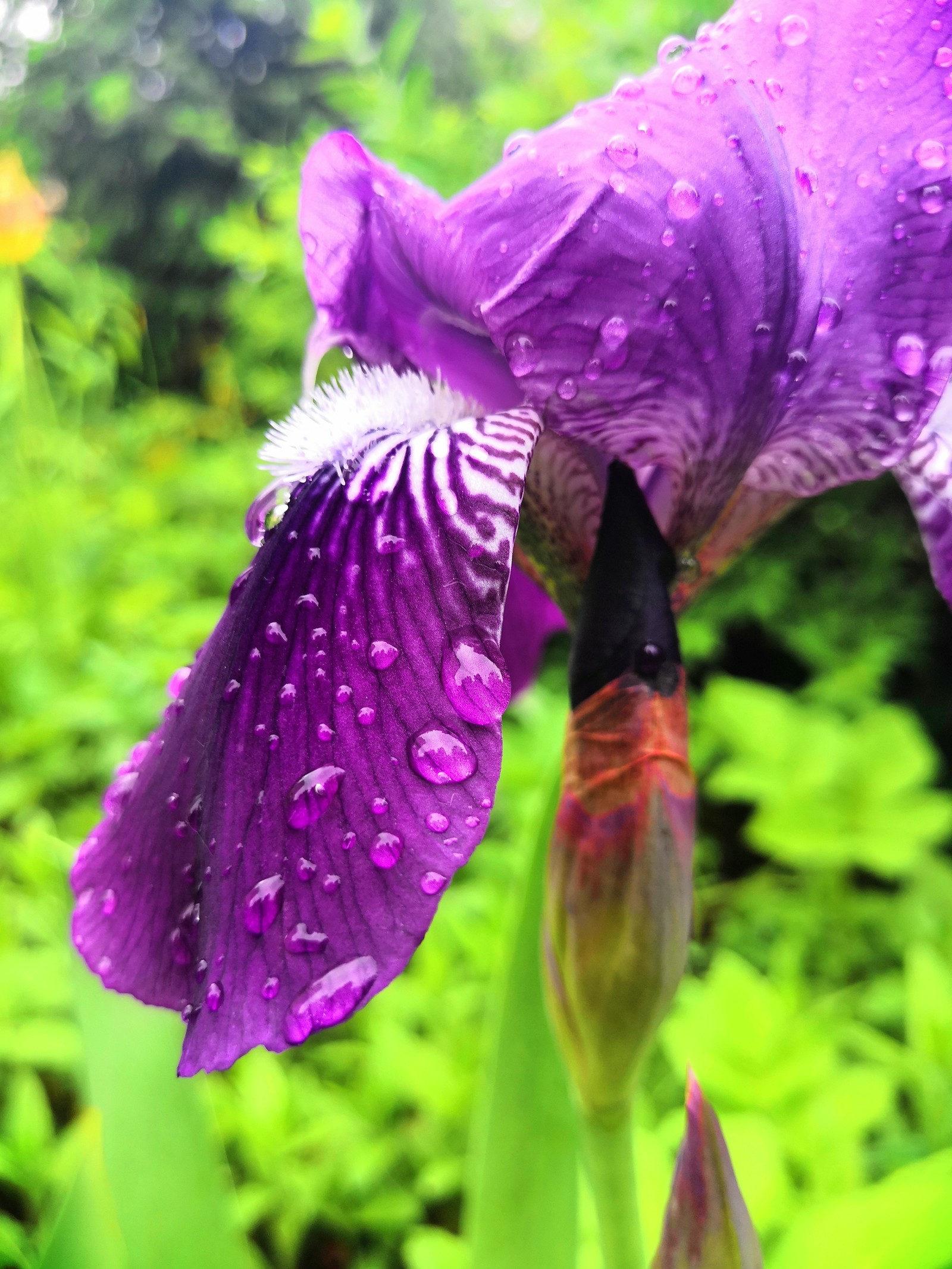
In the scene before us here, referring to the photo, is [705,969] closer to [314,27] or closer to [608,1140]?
[608,1140]

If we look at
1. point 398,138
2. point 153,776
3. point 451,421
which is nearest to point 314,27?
point 398,138

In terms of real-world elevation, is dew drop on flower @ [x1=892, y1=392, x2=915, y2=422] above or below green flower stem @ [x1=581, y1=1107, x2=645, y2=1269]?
above

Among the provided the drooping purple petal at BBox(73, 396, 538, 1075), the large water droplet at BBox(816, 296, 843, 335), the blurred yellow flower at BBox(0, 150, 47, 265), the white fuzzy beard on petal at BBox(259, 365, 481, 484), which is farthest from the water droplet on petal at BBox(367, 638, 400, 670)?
the blurred yellow flower at BBox(0, 150, 47, 265)

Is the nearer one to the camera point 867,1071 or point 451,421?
point 451,421

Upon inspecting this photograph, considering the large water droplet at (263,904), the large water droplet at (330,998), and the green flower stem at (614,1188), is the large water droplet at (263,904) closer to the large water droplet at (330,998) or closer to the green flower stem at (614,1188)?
the large water droplet at (330,998)

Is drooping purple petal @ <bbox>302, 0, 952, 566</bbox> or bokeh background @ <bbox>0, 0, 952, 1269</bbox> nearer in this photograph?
drooping purple petal @ <bbox>302, 0, 952, 566</bbox>

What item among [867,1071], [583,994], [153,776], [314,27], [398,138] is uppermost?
[314,27]

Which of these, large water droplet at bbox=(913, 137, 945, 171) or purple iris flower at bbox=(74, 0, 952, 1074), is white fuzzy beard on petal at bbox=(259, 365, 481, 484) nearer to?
purple iris flower at bbox=(74, 0, 952, 1074)

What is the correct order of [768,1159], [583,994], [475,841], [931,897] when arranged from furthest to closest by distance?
1. [931,897]
2. [768,1159]
3. [583,994]
4. [475,841]
